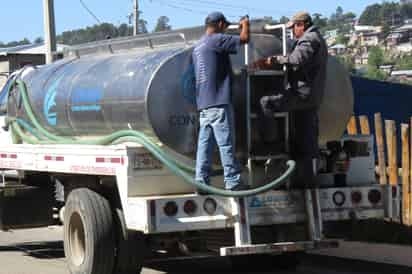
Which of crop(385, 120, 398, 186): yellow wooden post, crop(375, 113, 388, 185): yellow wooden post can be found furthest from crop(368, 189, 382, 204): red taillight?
crop(375, 113, 388, 185): yellow wooden post

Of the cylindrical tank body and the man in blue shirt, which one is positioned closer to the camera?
the man in blue shirt

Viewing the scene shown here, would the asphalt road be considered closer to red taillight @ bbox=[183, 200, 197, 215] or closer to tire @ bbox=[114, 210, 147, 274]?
tire @ bbox=[114, 210, 147, 274]

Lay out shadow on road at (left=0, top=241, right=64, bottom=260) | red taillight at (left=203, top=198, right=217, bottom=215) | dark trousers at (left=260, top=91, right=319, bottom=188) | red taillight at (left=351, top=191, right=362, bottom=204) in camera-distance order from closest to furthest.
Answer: red taillight at (left=203, top=198, right=217, bottom=215), dark trousers at (left=260, top=91, right=319, bottom=188), red taillight at (left=351, top=191, right=362, bottom=204), shadow on road at (left=0, top=241, right=64, bottom=260)

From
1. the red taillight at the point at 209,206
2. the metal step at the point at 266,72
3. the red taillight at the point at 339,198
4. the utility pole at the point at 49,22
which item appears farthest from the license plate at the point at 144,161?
the utility pole at the point at 49,22

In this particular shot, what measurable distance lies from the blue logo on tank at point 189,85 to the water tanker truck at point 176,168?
0.01m

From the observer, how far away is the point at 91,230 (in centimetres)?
890

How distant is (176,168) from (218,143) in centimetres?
48

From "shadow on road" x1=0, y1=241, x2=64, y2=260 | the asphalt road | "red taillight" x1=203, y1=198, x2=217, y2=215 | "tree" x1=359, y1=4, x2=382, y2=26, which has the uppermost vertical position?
"tree" x1=359, y1=4, x2=382, y2=26

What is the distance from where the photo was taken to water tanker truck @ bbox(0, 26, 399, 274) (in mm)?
8531

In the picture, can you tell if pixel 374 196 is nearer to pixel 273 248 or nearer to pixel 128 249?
pixel 273 248

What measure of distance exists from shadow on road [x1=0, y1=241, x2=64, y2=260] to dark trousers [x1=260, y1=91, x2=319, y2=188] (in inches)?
188

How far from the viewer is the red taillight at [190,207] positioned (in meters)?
8.41

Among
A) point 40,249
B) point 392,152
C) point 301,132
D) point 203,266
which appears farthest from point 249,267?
point 40,249

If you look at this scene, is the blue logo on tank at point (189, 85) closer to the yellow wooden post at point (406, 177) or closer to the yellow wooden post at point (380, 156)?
the yellow wooden post at point (406, 177)
